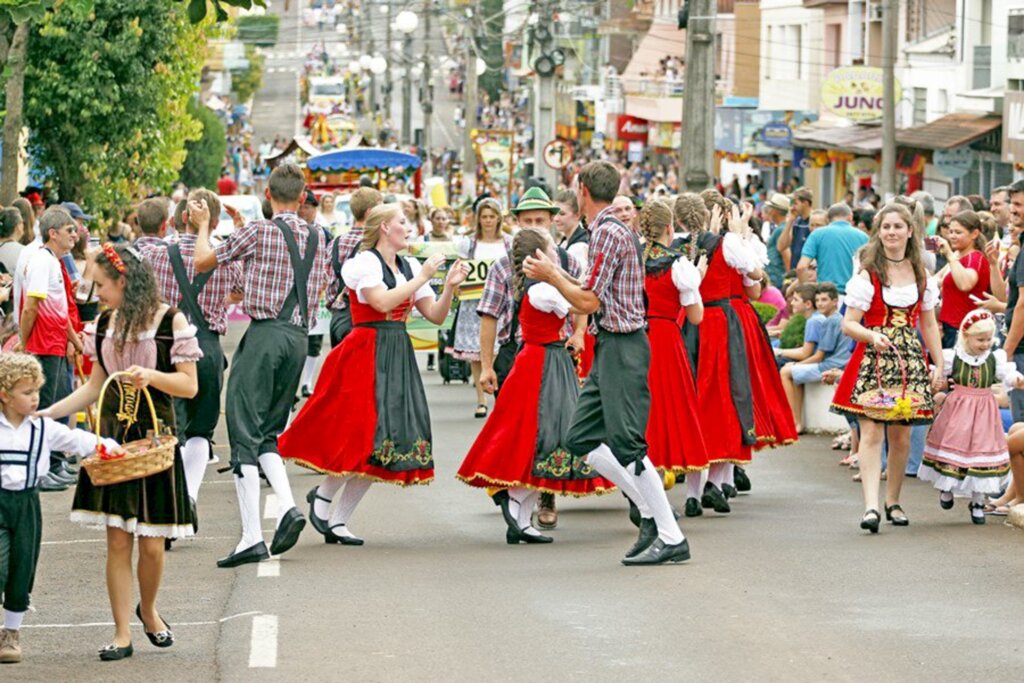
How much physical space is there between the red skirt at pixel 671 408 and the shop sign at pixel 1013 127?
20.7 metres

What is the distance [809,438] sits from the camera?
16.9 m

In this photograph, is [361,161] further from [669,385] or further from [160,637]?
[160,637]

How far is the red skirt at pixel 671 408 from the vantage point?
40.8ft

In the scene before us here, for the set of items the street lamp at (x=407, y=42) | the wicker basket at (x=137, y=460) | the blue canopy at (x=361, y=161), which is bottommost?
the wicker basket at (x=137, y=460)

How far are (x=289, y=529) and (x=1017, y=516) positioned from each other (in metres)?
4.20

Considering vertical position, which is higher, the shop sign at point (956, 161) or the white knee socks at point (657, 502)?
the shop sign at point (956, 161)

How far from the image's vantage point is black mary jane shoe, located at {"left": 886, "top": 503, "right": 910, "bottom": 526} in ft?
40.1

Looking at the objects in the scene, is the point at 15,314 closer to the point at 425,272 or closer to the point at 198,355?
the point at 425,272

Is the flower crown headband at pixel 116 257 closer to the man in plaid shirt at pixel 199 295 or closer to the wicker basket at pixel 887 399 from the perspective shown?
the man in plaid shirt at pixel 199 295

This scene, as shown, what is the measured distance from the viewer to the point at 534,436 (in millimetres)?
11812

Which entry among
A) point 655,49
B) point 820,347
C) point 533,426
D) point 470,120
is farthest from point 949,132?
point 655,49

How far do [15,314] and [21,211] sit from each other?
1231 millimetres

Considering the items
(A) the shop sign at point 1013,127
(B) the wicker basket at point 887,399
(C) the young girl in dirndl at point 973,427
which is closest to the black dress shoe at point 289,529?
(B) the wicker basket at point 887,399

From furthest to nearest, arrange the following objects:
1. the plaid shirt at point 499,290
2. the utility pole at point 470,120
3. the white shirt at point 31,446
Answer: the utility pole at point 470,120 < the plaid shirt at point 499,290 < the white shirt at point 31,446
